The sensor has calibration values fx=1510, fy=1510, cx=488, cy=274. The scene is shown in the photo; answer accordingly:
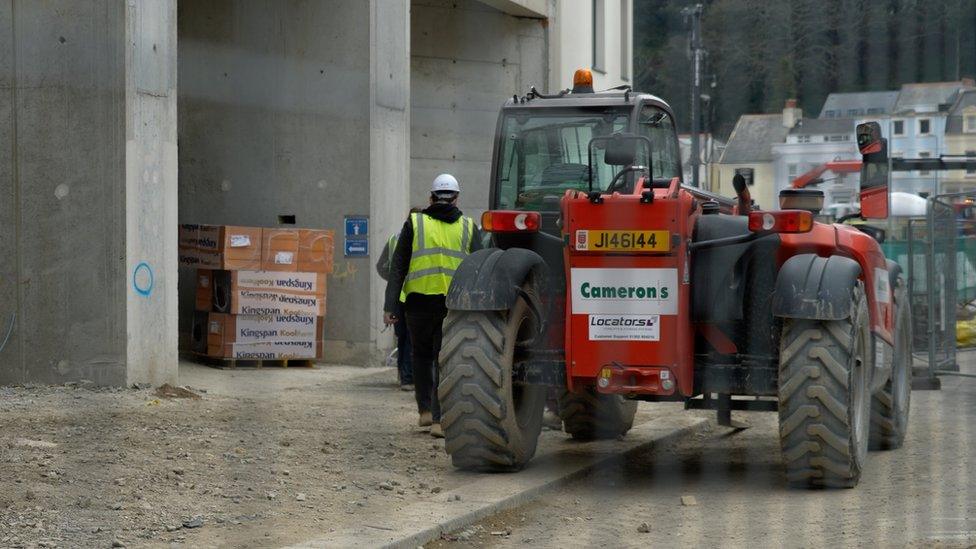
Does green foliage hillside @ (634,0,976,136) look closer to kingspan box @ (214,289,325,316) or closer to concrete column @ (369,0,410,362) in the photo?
concrete column @ (369,0,410,362)

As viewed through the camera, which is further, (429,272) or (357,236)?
(357,236)

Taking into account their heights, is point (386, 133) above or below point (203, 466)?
above

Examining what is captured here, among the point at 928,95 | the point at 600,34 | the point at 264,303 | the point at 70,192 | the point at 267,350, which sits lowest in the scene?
the point at 267,350

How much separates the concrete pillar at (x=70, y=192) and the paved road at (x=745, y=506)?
4.49 metres

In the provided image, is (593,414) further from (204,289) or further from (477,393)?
(204,289)

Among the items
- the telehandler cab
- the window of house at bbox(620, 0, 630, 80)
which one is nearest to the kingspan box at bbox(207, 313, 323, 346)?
the telehandler cab

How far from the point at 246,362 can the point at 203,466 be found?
7184mm

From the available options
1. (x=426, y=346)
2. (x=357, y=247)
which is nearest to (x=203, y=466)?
(x=426, y=346)

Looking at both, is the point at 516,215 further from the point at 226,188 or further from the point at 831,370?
the point at 226,188

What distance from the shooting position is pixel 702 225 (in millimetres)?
8633

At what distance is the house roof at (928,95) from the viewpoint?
42.4 feet

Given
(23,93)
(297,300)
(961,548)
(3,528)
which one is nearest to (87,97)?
(23,93)

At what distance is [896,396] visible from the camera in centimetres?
1013

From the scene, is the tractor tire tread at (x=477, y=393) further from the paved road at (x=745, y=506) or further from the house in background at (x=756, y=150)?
the house in background at (x=756, y=150)
